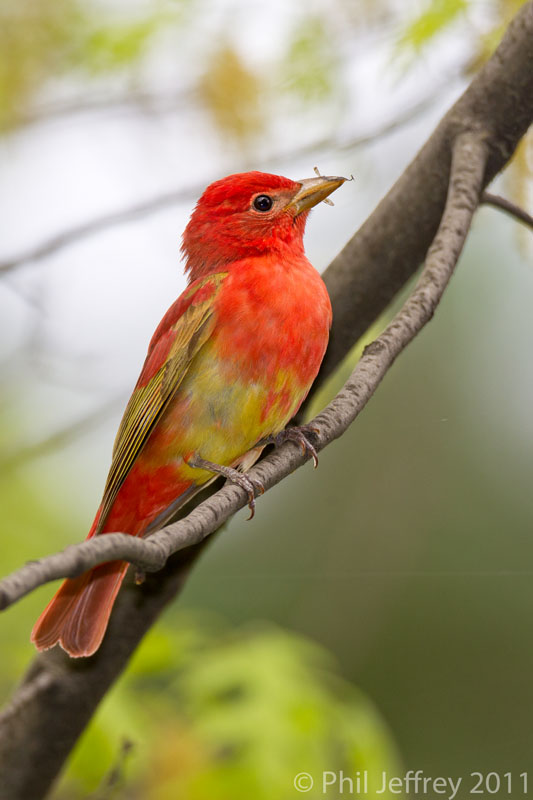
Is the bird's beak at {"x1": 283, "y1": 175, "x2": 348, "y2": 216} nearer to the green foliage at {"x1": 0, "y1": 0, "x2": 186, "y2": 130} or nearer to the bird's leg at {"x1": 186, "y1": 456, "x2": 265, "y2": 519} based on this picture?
the bird's leg at {"x1": 186, "y1": 456, "x2": 265, "y2": 519}

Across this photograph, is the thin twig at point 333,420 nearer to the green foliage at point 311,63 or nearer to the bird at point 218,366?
the bird at point 218,366

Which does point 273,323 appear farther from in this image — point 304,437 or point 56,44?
point 56,44

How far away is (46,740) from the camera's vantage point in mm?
2334

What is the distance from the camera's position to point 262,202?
189 centimetres

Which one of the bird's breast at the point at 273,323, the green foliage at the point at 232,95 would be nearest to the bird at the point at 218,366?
the bird's breast at the point at 273,323

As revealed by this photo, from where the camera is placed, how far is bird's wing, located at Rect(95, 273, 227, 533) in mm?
1782

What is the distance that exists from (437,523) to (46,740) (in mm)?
1596

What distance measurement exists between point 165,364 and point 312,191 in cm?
46

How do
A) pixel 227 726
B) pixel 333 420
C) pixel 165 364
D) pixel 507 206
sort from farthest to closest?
pixel 227 726 → pixel 507 206 → pixel 165 364 → pixel 333 420

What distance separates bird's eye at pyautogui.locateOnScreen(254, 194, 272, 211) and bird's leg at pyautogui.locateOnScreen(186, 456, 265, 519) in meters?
0.54

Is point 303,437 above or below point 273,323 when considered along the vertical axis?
below

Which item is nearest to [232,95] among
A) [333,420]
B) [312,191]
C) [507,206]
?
[507,206]

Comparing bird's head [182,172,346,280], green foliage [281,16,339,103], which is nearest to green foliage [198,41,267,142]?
green foliage [281,16,339,103]

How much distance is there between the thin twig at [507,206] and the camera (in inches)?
85.8
